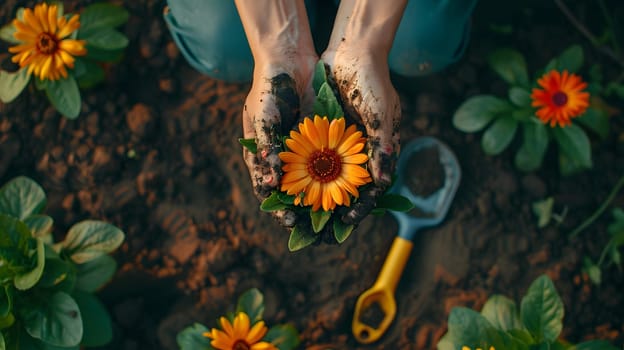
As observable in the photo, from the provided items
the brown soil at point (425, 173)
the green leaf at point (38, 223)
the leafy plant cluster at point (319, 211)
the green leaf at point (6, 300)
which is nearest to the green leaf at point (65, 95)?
the green leaf at point (38, 223)

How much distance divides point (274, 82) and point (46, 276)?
3.29ft

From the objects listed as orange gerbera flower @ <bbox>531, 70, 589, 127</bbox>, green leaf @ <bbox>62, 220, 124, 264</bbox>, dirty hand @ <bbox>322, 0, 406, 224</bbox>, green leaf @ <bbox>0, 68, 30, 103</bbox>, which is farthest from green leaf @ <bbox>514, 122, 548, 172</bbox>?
green leaf @ <bbox>0, 68, 30, 103</bbox>

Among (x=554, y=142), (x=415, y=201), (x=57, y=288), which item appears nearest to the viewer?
(x=57, y=288)

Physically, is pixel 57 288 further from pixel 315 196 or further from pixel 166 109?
pixel 315 196

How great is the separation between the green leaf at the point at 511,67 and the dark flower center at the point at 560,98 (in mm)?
211

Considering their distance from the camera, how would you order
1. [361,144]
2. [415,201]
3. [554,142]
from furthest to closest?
[554,142] < [415,201] < [361,144]

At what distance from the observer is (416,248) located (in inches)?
91.2

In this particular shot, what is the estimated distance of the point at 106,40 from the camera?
7.07ft

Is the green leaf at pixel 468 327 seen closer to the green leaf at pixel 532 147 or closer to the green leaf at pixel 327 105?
the green leaf at pixel 532 147

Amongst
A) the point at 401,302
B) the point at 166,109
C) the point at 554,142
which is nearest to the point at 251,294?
the point at 401,302

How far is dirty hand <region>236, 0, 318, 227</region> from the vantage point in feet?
5.16

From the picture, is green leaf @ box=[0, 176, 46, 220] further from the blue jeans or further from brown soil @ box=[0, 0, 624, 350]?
the blue jeans

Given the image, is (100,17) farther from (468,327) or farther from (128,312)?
(468,327)

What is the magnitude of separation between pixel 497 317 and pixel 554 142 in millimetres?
780
